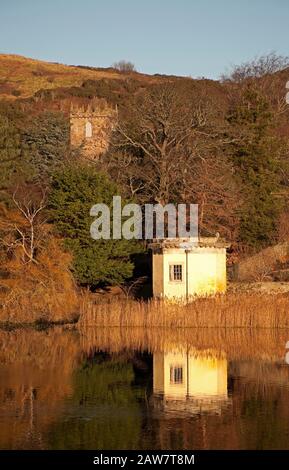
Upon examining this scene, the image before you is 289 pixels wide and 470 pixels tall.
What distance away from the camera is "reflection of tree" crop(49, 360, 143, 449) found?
1777cm

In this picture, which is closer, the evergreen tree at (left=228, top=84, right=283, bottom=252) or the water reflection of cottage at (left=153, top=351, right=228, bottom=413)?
the water reflection of cottage at (left=153, top=351, right=228, bottom=413)

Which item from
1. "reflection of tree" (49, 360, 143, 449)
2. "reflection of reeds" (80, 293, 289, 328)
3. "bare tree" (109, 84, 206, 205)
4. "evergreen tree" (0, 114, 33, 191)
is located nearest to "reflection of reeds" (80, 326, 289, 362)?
"reflection of reeds" (80, 293, 289, 328)

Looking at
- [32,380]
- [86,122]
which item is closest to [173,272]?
[32,380]

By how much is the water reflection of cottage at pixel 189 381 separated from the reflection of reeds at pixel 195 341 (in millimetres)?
917

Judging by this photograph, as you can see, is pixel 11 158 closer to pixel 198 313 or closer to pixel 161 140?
pixel 161 140

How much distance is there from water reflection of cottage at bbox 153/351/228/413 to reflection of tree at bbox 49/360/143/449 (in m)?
0.80

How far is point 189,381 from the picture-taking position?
2497 cm

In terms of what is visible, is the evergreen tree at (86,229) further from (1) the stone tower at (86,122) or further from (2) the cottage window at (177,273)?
(1) the stone tower at (86,122)

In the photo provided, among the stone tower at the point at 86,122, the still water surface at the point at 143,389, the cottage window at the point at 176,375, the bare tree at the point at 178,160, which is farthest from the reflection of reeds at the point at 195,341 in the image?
the stone tower at the point at 86,122

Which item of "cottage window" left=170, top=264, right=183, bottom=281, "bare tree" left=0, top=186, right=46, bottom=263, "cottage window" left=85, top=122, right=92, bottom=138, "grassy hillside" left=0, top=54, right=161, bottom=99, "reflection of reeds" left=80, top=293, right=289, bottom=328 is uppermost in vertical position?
"grassy hillside" left=0, top=54, right=161, bottom=99

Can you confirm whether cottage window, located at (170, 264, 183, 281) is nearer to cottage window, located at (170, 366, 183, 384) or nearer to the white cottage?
the white cottage

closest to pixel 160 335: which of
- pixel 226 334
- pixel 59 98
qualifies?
pixel 226 334

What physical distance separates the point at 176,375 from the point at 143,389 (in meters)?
2.21

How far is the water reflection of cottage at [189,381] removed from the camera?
862 inches
